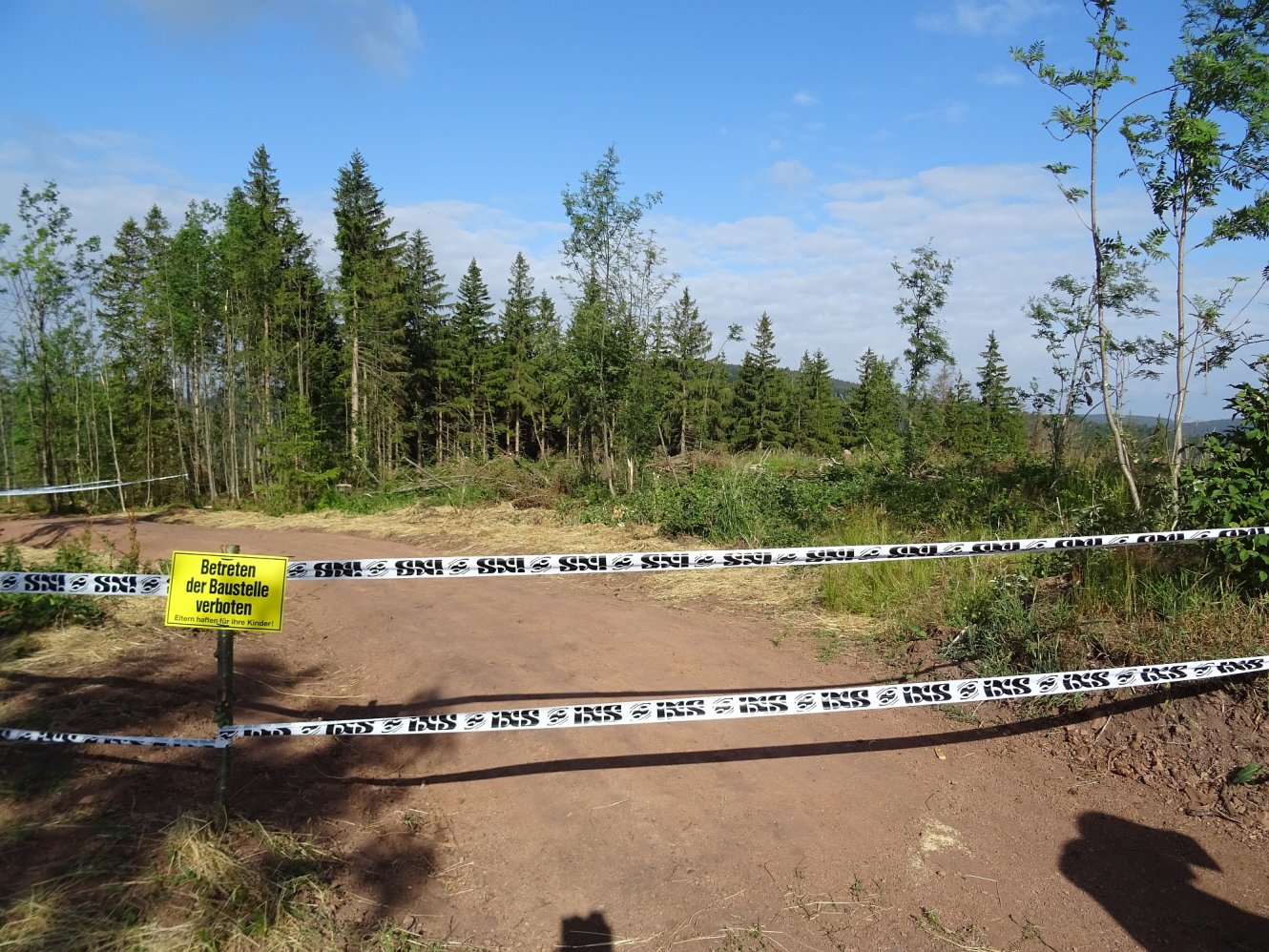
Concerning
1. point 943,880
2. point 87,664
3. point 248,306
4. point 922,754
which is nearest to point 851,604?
point 922,754

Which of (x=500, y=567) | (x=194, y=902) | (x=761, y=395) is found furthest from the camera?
(x=761, y=395)

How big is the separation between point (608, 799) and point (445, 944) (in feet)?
4.10

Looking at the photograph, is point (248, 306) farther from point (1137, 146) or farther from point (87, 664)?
point (1137, 146)

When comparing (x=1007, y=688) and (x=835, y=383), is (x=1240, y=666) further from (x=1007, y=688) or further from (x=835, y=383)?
(x=835, y=383)

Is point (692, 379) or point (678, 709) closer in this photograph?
point (678, 709)

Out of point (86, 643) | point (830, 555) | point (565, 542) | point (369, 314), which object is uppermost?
point (369, 314)

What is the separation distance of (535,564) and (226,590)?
140cm

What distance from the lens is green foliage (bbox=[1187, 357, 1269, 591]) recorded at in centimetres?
480

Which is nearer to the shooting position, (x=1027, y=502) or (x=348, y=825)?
(x=348, y=825)

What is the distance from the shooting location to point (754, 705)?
371 cm

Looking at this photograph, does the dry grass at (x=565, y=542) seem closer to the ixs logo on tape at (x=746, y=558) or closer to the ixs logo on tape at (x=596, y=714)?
the ixs logo on tape at (x=746, y=558)

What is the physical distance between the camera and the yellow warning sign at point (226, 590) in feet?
10.3

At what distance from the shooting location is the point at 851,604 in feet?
23.4

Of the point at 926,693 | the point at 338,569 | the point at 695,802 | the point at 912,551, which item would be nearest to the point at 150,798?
the point at 338,569
